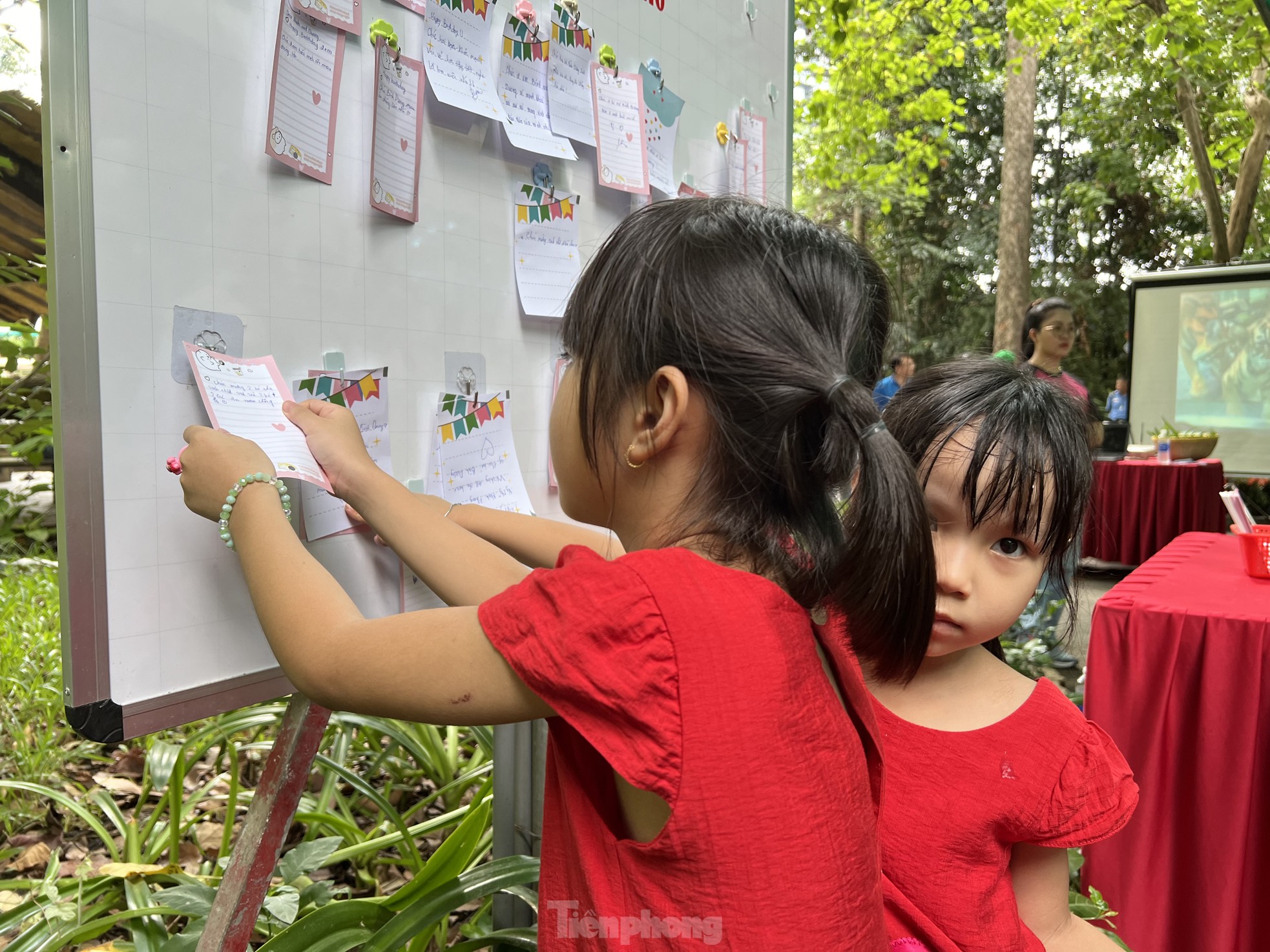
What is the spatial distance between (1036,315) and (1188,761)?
282 cm

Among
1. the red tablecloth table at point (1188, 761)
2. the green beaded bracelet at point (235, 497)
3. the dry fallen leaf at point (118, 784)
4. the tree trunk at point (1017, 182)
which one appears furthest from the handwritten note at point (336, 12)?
the tree trunk at point (1017, 182)

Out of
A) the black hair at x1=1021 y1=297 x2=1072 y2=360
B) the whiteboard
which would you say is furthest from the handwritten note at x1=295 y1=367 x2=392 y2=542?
the black hair at x1=1021 y1=297 x2=1072 y2=360

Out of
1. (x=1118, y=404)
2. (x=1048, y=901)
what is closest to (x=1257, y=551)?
(x=1048, y=901)

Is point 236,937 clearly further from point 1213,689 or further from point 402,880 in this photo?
point 1213,689

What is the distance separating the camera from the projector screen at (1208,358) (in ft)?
25.0

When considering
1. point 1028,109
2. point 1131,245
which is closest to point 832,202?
point 1028,109

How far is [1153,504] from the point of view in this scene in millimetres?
5121

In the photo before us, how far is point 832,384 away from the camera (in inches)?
26.2

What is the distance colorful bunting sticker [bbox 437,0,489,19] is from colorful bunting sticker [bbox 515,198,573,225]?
226mm

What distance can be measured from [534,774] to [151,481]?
0.82m

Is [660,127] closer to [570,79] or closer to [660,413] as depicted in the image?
[570,79]

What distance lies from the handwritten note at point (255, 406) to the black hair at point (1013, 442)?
2.05ft

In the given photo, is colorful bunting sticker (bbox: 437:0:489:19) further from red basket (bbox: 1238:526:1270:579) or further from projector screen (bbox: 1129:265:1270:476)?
projector screen (bbox: 1129:265:1270:476)

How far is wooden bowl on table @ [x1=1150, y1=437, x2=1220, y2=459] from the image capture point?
17.2 feet
